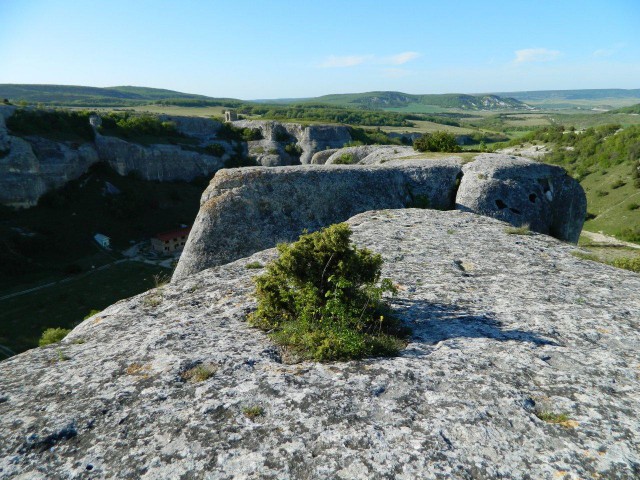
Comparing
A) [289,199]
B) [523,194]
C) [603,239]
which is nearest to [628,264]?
[523,194]

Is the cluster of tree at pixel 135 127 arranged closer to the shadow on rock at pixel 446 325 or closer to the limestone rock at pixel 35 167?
the limestone rock at pixel 35 167

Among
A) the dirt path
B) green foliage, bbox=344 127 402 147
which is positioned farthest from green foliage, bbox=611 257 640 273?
green foliage, bbox=344 127 402 147

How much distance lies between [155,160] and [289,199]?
65.5 meters

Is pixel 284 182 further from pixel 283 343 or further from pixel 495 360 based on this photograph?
pixel 495 360

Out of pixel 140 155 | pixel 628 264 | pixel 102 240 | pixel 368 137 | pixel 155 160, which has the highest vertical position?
pixel 628 264

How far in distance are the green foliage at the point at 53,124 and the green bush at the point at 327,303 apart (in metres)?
72.1

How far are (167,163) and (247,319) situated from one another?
250ft

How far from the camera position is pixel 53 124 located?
2763 inches

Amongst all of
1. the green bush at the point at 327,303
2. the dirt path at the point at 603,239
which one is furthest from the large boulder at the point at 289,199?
the dirt path at the point at 603,239

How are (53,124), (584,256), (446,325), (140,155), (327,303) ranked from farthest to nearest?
(140,155) < (53,124) < (584,256) < (446,325) < (327,303)

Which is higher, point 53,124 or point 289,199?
point 53,124

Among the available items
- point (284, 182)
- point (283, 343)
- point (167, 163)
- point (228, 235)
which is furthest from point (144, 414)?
point (167, 163)

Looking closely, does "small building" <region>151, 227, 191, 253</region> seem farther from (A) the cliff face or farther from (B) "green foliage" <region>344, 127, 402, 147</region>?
(B) "green foliage" <region>344, 127, 402, 147</region>

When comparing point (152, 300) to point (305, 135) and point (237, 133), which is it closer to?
point (305, 135)
